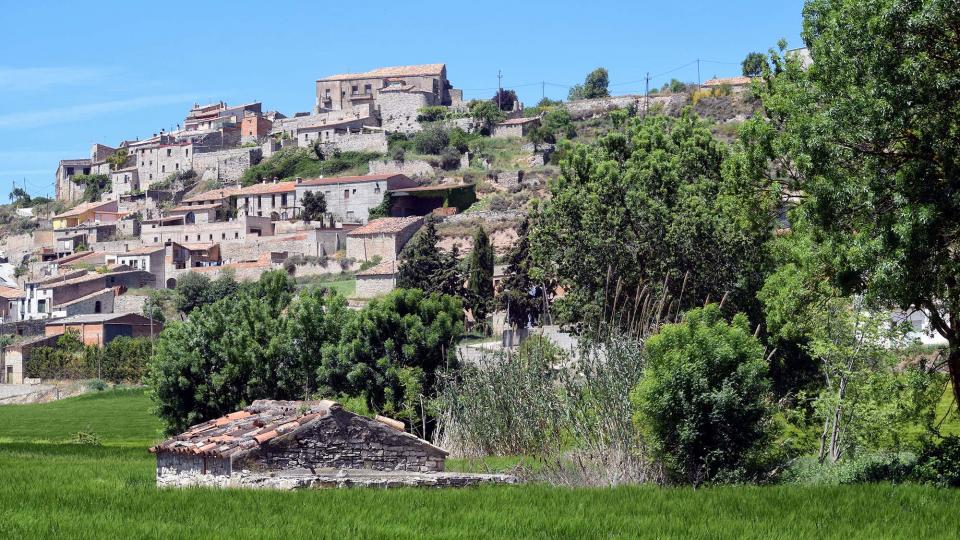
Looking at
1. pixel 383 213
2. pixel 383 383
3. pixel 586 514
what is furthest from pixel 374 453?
pixel 383 213

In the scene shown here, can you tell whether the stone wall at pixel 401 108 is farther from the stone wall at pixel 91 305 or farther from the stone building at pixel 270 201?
the stone wall at pixel 91 305

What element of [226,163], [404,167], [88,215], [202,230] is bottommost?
[202,230]

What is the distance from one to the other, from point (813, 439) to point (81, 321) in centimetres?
6266

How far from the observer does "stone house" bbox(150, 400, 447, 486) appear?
62.8 feet

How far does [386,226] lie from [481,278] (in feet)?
77.5

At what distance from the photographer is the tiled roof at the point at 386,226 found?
285ft

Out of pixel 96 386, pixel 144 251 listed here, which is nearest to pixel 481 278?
pixel 96 386

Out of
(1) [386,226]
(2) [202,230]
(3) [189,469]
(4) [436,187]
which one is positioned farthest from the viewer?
(2) [202,230]

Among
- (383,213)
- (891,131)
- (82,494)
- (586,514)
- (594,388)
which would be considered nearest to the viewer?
(586,514)

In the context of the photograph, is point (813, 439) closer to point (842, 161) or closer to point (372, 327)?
point (842, 161)

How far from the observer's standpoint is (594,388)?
19.1 meters

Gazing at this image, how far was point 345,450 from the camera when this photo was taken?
19922 millimetres

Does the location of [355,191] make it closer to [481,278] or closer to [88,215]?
[88,215]

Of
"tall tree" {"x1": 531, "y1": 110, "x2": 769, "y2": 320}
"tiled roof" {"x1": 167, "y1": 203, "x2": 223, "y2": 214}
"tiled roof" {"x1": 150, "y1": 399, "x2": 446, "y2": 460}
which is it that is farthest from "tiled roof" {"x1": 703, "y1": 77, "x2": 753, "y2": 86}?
"tiled roof" {"x1": 150, "y1": 399, "x2": 446, "y2": 460}
